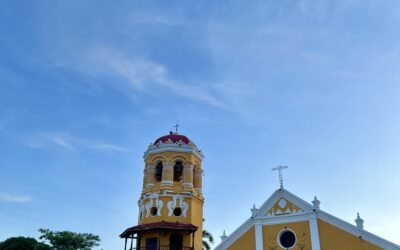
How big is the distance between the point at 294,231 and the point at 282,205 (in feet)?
5.12

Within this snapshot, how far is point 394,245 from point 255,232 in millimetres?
7029

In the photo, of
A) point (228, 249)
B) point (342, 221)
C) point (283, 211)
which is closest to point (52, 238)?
Answer: point (228, 249)

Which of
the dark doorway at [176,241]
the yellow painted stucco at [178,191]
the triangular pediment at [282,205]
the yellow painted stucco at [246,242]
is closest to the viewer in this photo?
the triangular pediment at [282,205]

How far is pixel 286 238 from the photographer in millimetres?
20844

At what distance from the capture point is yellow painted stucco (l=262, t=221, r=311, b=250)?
20.1m

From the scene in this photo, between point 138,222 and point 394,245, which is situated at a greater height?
point 138,222

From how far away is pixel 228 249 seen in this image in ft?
72.6

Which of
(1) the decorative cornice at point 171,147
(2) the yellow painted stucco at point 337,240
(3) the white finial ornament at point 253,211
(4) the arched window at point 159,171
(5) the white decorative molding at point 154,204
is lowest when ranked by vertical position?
(2) the yellow painted stucco at point 337,240

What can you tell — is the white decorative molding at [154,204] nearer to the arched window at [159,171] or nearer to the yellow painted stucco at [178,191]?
the yellow painted stucco at [178,191]

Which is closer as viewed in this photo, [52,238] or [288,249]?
[288,249]

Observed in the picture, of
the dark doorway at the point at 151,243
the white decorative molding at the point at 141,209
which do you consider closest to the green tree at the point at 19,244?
the white decorative molding at the point at 141,209

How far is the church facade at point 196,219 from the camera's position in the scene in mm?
19719

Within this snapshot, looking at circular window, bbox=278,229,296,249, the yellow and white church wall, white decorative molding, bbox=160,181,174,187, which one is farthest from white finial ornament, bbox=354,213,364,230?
white decorative molding, bbox=160,181,174,187

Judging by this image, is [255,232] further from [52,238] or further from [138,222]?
[52,238]
